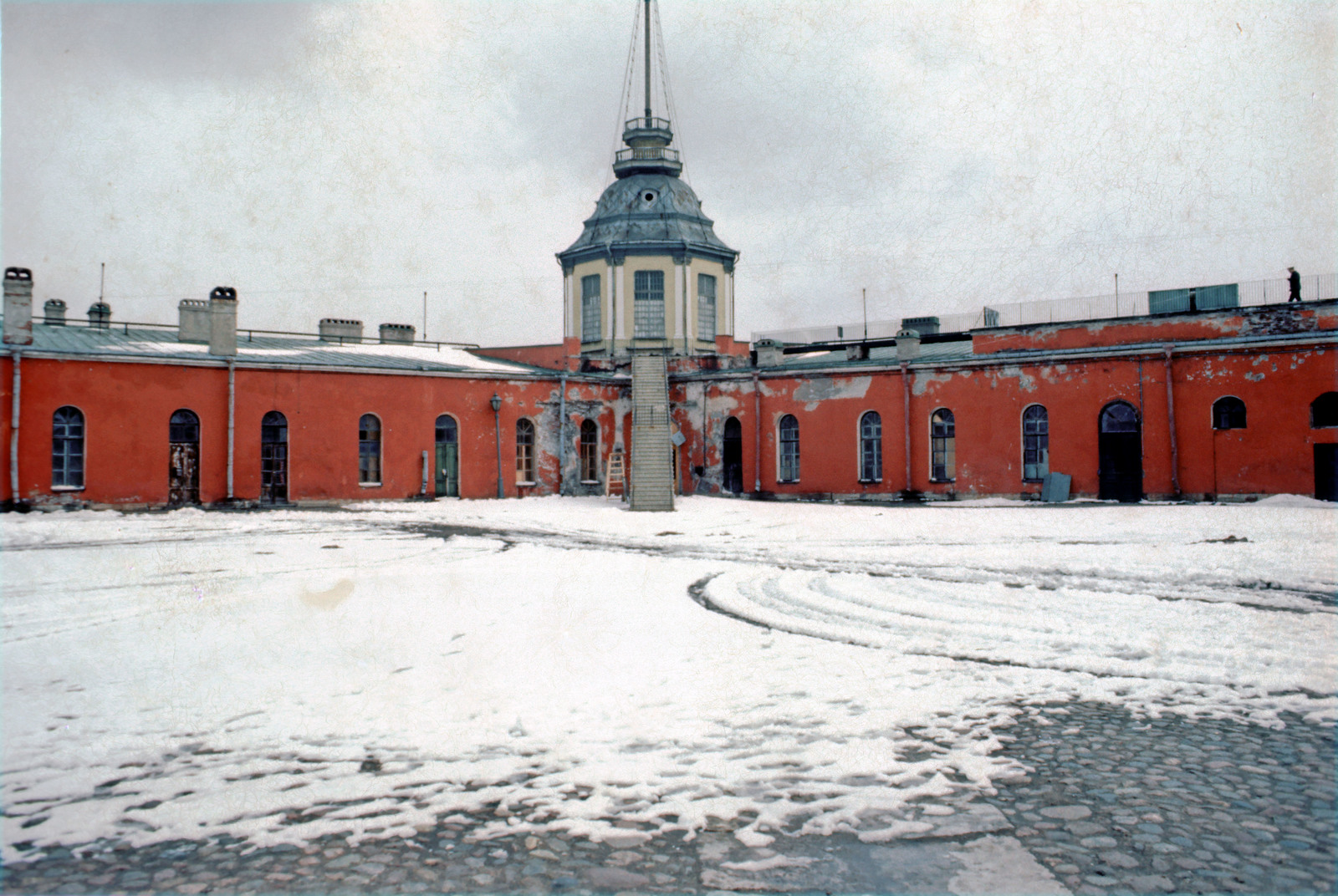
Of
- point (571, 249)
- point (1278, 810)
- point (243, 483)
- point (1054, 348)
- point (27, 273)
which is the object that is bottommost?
point (1278, 810)

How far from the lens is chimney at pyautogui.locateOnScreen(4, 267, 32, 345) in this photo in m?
20.9

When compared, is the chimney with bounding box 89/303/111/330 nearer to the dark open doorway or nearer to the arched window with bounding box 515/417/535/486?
the arched window with bounding box 515/417/535/486

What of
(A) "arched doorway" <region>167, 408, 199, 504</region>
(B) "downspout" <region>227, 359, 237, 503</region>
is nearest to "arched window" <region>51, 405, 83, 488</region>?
(A) "arched doorway" <region>167, 408, 199, 504</region>

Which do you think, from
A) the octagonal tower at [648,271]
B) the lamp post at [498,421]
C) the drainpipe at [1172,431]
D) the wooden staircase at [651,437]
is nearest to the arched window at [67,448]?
the lamp post at [498,421]

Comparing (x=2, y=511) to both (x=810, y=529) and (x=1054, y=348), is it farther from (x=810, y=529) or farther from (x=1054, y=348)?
(x=1054, y=348)

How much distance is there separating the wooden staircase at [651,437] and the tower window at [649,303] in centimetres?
290

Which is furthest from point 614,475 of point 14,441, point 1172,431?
point 1172,431

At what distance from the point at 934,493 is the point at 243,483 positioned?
1860 cm

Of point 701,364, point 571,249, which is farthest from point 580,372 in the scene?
point 571,249

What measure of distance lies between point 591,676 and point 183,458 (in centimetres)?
2020

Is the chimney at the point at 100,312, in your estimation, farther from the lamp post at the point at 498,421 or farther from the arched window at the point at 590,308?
the arched window at the point at 590,308

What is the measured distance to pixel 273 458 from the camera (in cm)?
2375

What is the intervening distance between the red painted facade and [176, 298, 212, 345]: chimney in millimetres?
2462

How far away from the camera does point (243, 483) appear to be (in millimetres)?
23156
